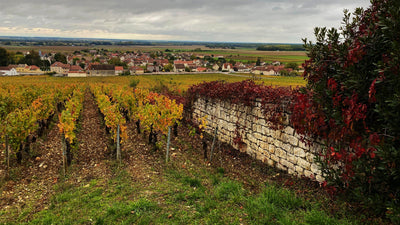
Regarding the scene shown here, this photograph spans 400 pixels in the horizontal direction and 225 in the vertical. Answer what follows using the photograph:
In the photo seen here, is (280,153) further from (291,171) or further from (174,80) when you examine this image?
(174,80)

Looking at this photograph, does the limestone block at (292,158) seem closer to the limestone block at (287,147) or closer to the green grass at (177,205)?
the limestone block at (287,147)

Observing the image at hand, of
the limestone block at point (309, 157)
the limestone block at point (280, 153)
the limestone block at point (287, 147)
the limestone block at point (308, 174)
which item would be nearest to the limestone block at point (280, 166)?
the limestone block at point (280, 153)

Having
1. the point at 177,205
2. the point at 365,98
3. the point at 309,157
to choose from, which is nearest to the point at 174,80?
the point at 309,157

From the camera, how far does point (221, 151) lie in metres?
9.78

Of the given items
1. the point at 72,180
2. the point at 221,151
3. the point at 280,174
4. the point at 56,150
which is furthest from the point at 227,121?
the point at 56,150

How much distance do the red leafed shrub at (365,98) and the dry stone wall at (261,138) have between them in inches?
58.1

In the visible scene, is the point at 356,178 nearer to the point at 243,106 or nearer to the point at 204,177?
the point at 204,177

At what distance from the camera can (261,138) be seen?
8.45 m

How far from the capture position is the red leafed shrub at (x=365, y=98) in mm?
3713

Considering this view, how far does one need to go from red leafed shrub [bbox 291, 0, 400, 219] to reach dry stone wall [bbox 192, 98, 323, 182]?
4.84ft

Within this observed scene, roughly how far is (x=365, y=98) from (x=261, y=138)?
172 inches

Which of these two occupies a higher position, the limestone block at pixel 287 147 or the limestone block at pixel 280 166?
the limestone block at pixel 287 147

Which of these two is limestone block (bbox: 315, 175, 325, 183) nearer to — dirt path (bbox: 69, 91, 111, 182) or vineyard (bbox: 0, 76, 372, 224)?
vineyard (bbox: 0, 76, 372, 224)

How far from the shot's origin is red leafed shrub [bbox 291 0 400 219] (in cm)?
371
